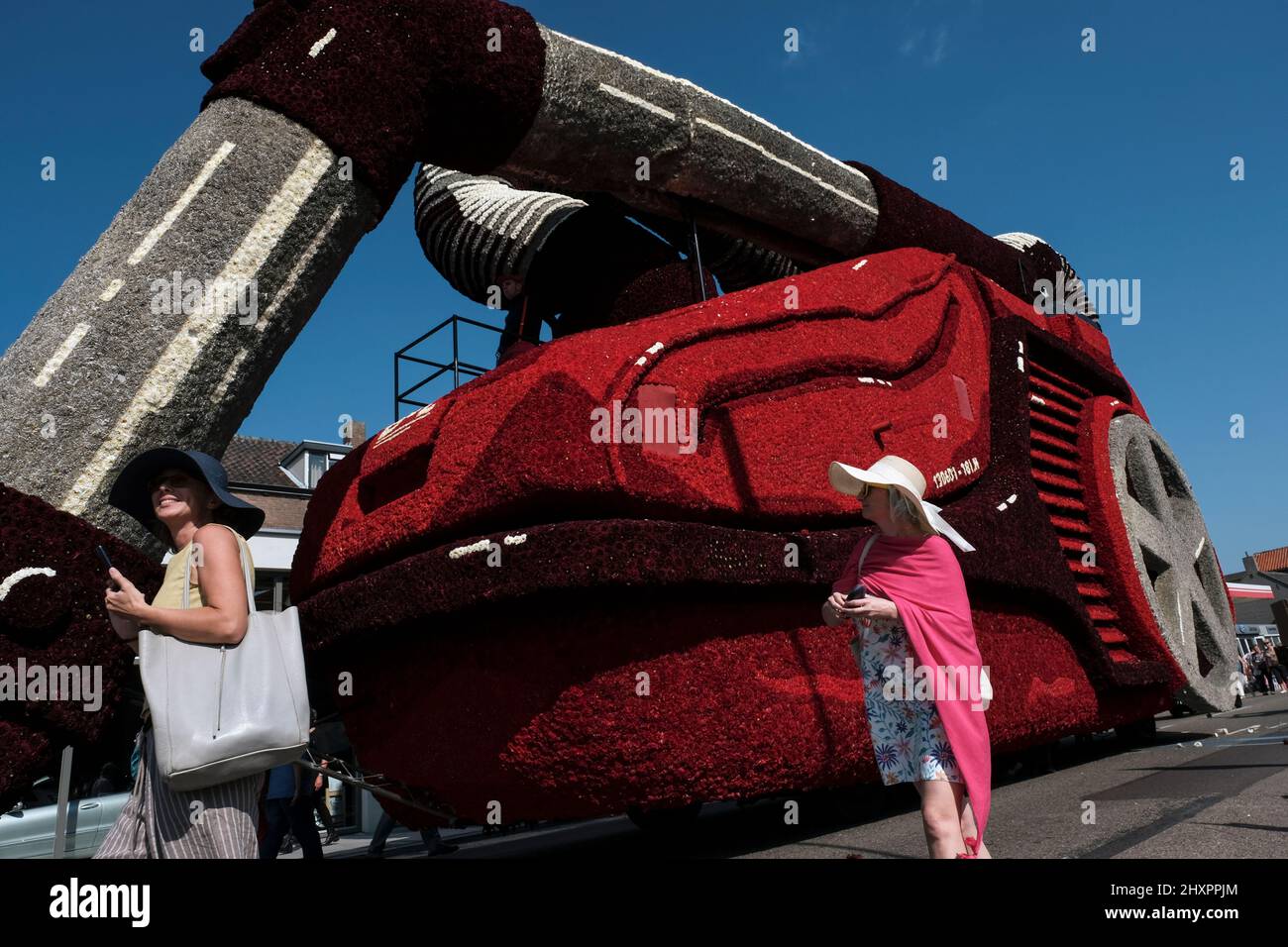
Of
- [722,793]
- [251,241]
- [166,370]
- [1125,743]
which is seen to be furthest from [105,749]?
[1125,743]

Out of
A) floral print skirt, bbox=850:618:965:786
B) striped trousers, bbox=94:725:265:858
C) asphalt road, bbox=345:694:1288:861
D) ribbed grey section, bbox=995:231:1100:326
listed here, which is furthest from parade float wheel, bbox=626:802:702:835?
ribbed grey section, bbox=995:231:1100:326

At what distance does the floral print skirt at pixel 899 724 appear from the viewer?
2555 millimetres

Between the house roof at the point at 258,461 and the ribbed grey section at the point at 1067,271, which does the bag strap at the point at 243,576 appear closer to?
the ribbed grey section at the point at 1067,271

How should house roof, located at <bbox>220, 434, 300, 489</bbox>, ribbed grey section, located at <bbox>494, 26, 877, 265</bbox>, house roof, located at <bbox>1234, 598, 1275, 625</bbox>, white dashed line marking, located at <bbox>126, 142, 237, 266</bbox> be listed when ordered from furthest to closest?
1. house roof, located at <bbox>1234, 598, 1275, 625</bbox>
2. house roof, located at <bbox>220, 434, 300, 489</bbox>
3. ribbed grey section, located at <bbox>494, 26, 877, 265</bbox>
4. white dashed line marking, located at <bbox>126, 142, 237, 266</bbox>

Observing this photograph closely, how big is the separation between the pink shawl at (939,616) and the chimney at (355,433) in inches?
799

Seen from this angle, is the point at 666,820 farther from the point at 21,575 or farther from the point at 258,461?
the point at 258,461

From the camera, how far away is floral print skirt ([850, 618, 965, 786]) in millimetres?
2555

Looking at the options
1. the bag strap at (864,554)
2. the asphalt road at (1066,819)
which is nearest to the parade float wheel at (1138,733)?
the asphalt road at (1066,819)

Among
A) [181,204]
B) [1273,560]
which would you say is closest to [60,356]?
[181,204]

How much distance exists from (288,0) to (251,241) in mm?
1442

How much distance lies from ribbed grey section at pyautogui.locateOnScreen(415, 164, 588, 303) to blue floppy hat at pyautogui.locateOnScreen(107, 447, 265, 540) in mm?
3902

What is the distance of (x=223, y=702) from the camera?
2223 millimetres

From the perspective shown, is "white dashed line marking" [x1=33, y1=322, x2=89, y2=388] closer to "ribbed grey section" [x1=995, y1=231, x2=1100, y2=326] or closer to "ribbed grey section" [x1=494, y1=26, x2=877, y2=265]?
"ribbed grey section" [x1=494, y1=26, x2=877, y2=265]
